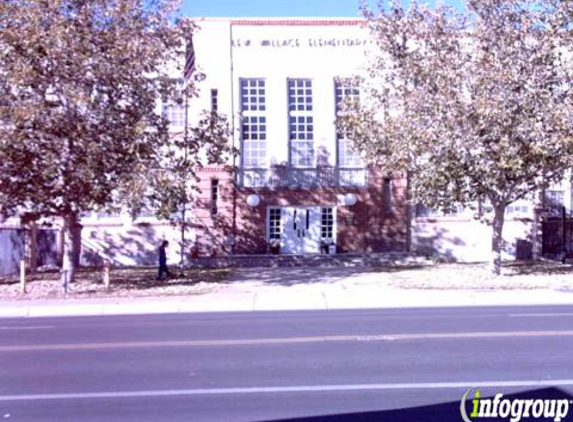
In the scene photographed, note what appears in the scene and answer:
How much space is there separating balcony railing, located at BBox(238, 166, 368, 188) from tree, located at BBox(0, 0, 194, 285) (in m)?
10.3

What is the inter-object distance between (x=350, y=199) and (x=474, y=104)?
36.8 feet

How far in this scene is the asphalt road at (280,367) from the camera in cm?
657

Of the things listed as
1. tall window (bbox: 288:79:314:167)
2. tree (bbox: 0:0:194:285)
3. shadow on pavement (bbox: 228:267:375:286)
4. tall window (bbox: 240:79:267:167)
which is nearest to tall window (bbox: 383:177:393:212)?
tall window (bbox: 288:79:314:167)

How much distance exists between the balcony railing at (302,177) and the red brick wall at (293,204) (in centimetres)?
25

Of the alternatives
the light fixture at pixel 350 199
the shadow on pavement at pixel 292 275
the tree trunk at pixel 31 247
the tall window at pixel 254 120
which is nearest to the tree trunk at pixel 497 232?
the shadow on pavement at pixel 292 275

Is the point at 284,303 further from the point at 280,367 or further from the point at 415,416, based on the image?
the point at 415,416

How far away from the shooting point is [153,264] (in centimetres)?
2922

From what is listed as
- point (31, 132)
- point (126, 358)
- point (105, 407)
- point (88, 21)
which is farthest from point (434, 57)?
point (105, 407)

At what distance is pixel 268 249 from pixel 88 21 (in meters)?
14.1

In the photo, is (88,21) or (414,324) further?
(88,21)

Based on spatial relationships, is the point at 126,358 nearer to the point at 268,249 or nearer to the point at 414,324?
the point at 414,324

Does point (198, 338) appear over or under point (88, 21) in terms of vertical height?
under

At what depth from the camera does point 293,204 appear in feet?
96.7

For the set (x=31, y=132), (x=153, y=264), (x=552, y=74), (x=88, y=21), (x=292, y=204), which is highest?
(x=88, y=21)
